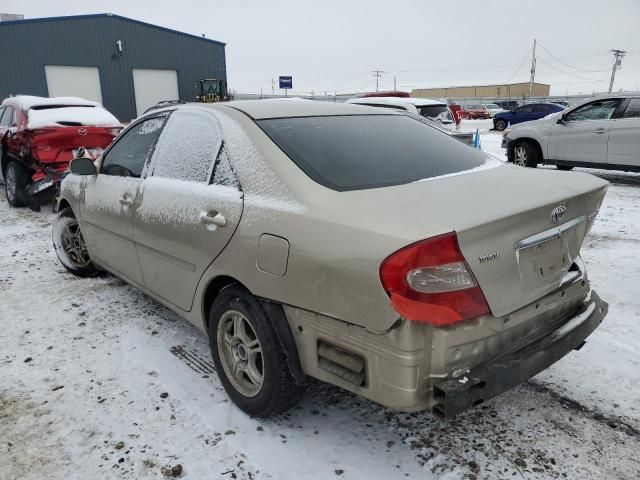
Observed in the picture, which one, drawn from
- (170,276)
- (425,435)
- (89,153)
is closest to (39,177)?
(89,153)

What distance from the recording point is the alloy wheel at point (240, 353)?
98.1 inches

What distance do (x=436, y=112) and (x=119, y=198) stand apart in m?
9.39

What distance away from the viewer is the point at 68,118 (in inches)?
293

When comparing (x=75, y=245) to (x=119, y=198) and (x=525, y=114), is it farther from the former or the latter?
(x=525, y=114)

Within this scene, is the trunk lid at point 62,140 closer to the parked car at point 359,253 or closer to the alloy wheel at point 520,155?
the parked car at point 359,253

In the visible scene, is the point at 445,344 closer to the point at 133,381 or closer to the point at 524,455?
the point at 524,455

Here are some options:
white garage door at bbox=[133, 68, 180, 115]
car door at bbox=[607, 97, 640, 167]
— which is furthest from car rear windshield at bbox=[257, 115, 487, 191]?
white garage door at bbox=[133, 68, 180, 115]

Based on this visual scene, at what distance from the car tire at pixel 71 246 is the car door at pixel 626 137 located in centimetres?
872

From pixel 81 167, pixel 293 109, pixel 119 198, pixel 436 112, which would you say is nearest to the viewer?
pixel 293 109

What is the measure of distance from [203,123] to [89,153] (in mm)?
5276

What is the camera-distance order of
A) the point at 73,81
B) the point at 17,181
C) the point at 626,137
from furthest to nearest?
the point at 73,81 < the point at 626,137 < the point at 17,181

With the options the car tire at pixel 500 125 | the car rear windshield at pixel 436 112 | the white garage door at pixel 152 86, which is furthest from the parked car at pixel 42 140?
the car tire at pixel 500 125

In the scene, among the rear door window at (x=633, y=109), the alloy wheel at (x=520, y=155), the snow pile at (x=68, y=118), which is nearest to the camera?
the snow pile at (x=68, y=118)

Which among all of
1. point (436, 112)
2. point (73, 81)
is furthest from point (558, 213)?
point (73, 81)
